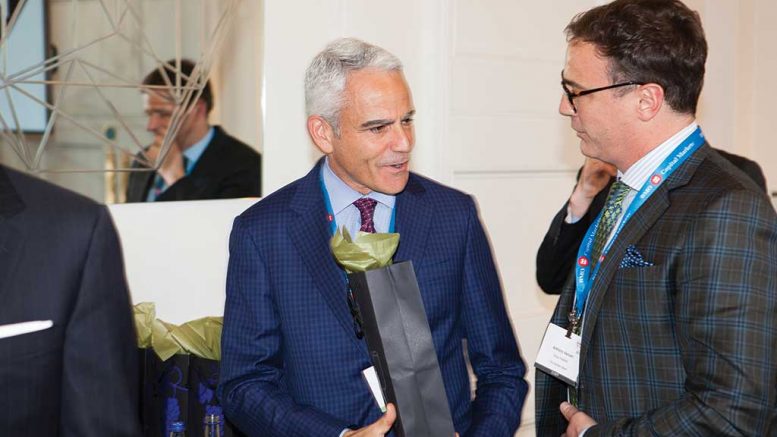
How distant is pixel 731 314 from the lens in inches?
68.2

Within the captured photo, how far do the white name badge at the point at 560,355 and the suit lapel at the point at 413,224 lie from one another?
35 centimetres

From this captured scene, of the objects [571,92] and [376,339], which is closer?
[376,339]

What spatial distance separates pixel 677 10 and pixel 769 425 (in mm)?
868

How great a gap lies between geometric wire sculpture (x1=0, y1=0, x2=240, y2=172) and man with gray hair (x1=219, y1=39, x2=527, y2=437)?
1162mm

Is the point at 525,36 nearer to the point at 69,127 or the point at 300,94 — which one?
the point at 300,94

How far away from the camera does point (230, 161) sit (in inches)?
140

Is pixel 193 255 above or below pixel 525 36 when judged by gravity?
below

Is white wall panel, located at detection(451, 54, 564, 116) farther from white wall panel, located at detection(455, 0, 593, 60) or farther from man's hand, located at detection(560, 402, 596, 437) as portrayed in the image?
man's hand, located at detection(560, 402, 596, 437)

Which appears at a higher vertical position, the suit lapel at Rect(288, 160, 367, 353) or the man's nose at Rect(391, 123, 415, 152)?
the man's nose at Rect(391, 123, 415, 152)

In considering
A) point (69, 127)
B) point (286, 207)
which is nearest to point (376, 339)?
point (286, 207)

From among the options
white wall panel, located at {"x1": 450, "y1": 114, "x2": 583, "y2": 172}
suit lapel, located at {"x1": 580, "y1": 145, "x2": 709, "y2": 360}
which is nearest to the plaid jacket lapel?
suit lapel, located at {"x1": 580, "y1": 145, "x2": 709, "y2": 360}

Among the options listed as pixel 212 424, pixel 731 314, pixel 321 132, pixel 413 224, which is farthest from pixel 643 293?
pixel 212 424

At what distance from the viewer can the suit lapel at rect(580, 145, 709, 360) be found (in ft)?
6.21

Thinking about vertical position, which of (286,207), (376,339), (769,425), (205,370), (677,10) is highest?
(677,10)
